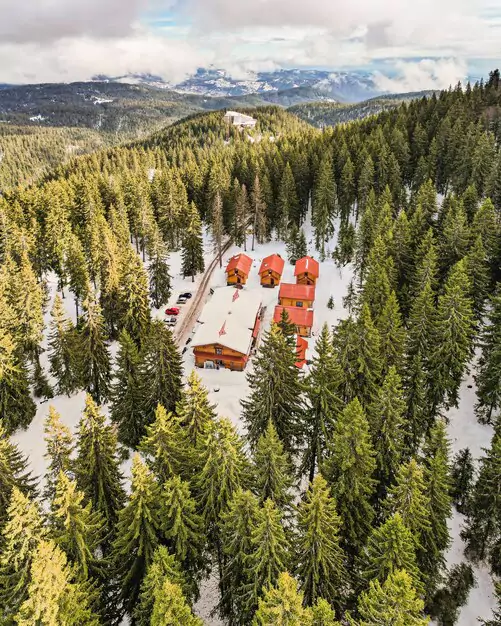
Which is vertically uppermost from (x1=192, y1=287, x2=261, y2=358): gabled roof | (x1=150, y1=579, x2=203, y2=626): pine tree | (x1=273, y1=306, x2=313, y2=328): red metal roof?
(x1=150, y1=579, x2=203, y2=626): pine tree

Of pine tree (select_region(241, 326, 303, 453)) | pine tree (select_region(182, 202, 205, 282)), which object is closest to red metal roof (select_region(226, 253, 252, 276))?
pine tree (select_region(182, 202, 205, 282))

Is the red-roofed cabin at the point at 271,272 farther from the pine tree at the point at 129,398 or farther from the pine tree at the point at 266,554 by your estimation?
the pine tree at the point at 266,554

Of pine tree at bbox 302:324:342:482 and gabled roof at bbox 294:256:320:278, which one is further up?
pine tree at bbox 302:324:342:482

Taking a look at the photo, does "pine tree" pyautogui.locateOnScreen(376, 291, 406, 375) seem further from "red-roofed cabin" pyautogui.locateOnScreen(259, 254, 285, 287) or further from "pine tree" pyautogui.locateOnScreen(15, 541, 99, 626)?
"red-roofed cabin" pyautogui.locateOnScreen(259, 254, 285, 287)

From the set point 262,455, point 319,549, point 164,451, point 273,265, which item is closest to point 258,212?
point 273,265

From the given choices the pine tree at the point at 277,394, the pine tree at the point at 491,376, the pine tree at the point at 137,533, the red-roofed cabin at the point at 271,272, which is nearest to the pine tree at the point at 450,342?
the pine tree at the point at 491,376

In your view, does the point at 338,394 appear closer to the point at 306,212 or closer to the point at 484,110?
the point at 306,212
